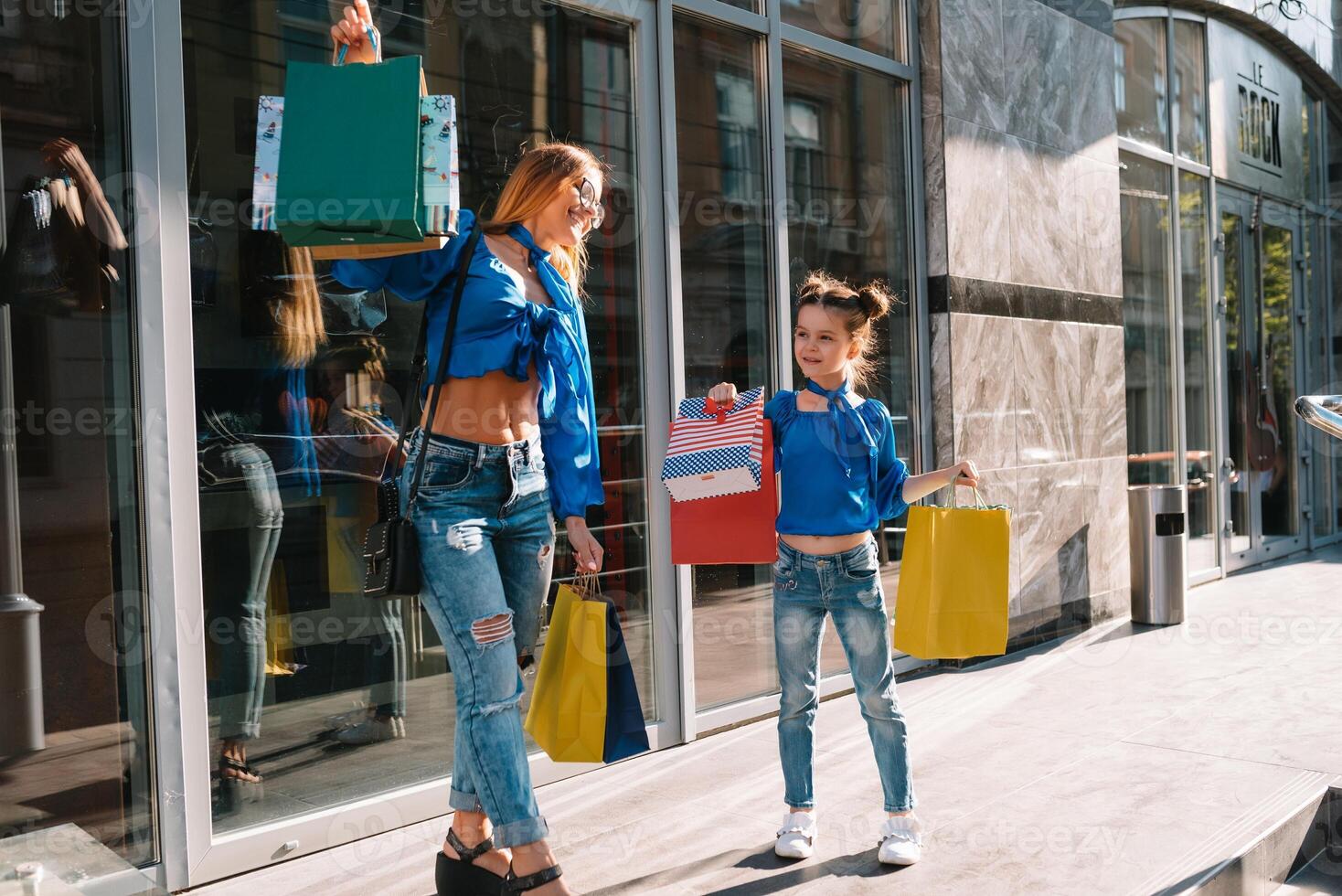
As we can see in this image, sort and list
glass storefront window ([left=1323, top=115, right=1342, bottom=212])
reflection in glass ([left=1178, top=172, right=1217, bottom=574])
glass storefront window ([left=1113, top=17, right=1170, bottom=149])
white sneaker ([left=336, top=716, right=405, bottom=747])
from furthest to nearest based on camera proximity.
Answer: glass storefront window ([left=1323, top=115, right=1342, bottom=212]), reflection in glass ([left=1178, top=172, right=1217, bottom=574]), glass storefront window ([left=1113, top=17, right=1170, bottom=149]), white sneaker ([left=336, top=716, right=405, bottom=747])

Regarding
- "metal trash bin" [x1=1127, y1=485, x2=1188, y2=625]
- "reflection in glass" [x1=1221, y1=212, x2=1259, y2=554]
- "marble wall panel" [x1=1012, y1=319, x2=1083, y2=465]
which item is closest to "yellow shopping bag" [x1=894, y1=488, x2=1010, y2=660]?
"marble wall panel" [x1=1012, y1=319, x2=1083, y2=465]

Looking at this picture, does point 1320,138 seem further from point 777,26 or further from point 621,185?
point 621,185

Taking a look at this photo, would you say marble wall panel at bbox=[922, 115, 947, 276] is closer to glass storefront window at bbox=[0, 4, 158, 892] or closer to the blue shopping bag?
the blue shopping bag

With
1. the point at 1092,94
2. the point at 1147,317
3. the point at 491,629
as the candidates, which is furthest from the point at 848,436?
the point at 1147,317

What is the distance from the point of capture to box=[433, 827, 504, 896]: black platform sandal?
2982 millimetres

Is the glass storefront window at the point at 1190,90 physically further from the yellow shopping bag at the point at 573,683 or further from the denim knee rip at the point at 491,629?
the denim knee rip at the point at 491,629

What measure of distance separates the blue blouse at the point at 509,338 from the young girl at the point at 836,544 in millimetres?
721

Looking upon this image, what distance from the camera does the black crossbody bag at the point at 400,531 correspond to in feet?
9.17

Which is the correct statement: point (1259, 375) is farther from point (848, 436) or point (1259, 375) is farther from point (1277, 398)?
point (848, 436)

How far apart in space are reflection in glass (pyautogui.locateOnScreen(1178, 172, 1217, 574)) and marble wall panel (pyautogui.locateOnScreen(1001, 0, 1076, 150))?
2.61m

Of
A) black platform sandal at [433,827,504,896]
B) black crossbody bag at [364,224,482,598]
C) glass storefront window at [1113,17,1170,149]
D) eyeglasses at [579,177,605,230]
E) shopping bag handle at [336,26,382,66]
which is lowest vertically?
black platform sandal at [433,827,504,896]

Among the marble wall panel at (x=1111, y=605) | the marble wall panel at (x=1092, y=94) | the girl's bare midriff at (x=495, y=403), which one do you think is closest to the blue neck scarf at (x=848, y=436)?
the girl's bare midriff at (x=495, y=403)

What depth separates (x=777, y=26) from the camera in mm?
5668

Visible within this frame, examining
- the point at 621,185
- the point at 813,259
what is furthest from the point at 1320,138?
the point at 621,185
